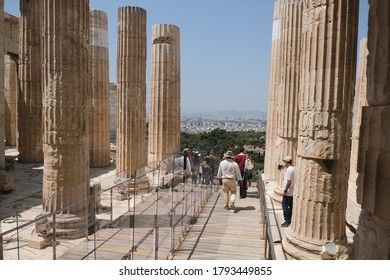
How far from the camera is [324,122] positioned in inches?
259

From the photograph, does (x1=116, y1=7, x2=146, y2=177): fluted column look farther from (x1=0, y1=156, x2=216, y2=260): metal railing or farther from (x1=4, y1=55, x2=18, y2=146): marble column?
(x1=4, y1=55, x2=18, y2=146): marble column

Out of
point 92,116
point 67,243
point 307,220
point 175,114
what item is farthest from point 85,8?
point 92,116

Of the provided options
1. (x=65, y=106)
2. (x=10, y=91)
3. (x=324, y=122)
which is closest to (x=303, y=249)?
(x=324, y=122)

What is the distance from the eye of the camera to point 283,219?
9828mm

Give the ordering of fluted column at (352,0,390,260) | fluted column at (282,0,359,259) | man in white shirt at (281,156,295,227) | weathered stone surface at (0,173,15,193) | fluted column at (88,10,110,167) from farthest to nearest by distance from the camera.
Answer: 1. fluted column at (88,10,110,167)
2. weathered stone surface at (0,173,15,193)
3. man in white shirt at (281,156,295,227)
4. fluted column at (282,0,359,259)
5. fluted column at (352,0,390,260)

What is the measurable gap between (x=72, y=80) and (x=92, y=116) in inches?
466

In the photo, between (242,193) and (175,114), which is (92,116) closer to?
(175,114)

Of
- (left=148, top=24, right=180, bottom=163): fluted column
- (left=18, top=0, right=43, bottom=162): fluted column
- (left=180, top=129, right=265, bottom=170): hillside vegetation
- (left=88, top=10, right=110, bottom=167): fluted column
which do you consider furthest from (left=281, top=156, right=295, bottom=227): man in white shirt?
(left=18, top=0, right=43, bottom=162): fluted column

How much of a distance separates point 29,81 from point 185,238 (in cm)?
1561

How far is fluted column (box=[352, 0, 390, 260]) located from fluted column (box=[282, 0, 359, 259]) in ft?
14.8

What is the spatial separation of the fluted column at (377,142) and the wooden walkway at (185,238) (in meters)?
4.88

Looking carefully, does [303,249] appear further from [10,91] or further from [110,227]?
[10,91]

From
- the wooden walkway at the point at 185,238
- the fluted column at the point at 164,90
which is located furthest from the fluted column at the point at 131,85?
the wooden walkway at the point at 185,238

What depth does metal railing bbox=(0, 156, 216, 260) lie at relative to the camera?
670 cm
